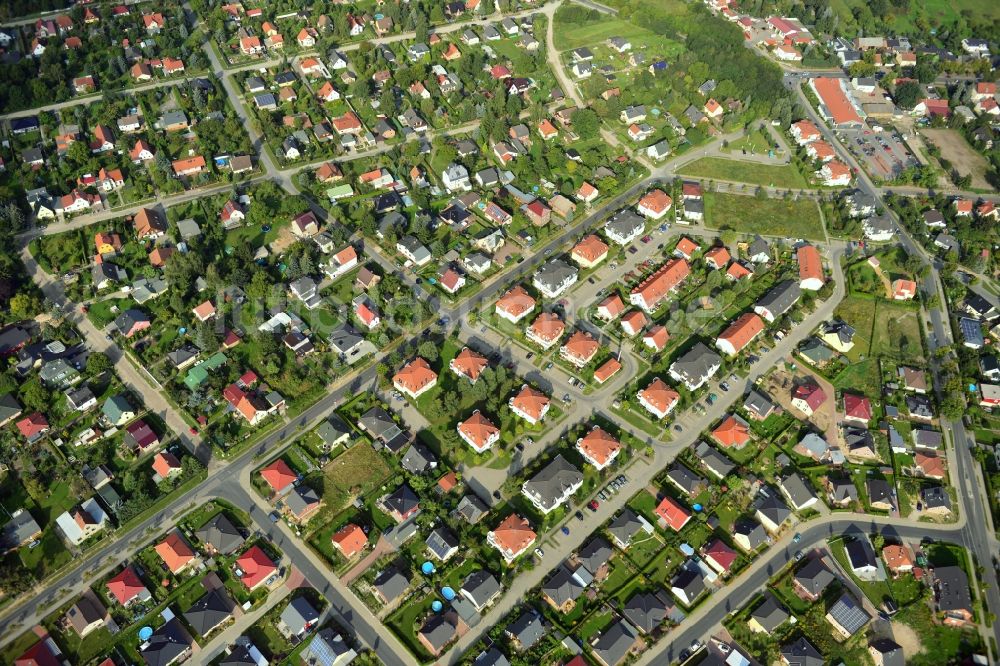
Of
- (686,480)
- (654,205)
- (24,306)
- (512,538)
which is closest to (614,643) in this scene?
(512,538)

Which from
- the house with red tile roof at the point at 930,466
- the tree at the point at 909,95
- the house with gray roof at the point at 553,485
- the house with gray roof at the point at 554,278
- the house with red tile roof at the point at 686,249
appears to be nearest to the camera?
the house with gray roof at the point at 553,485

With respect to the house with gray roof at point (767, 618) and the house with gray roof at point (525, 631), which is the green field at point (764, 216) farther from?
the house with gray roof at point (525, 631)

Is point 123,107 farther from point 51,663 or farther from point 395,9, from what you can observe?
point 51,663

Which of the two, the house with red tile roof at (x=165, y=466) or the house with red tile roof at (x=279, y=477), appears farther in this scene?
the house with red tile roof at (x=165, y=466)

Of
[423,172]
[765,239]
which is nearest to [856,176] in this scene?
[765,239]

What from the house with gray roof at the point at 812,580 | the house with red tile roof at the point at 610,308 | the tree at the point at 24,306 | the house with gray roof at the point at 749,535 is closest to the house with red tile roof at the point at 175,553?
the tree at the point at 24,306
